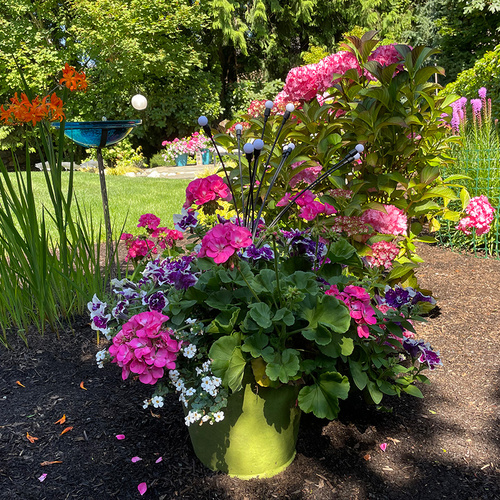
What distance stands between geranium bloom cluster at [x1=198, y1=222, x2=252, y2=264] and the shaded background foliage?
12235 mm

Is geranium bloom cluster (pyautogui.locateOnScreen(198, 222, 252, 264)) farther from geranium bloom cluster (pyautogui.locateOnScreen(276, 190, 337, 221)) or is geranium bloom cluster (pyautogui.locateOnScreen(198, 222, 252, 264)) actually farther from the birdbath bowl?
the birdbath bowl

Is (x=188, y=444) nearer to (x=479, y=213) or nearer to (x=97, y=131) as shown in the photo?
(x=97, y=131)

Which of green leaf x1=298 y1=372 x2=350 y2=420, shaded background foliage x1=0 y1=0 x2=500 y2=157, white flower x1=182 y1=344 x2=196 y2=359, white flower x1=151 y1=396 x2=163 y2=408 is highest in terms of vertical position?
shaded background foliage x1=0 y1=0 x2=500 y2=157

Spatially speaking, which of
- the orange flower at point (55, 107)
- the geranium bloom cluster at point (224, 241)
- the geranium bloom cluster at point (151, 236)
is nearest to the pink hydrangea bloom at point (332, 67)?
the geranium bloom cluster at point (151, 236)

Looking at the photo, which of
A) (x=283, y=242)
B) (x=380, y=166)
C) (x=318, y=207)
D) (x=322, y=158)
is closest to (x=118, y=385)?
(x=283, y=242)

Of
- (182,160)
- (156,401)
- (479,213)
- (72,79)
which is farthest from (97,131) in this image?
(182,160)

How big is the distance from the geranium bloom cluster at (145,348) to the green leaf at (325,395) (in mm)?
382

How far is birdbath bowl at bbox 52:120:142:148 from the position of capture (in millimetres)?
2234

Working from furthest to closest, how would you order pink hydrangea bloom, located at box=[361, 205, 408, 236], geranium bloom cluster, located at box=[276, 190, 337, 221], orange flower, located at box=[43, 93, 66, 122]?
1. pink hydrangea bloom, located at box=[361, 205, 408, 236]
2. orange flower, located at box=[43, 93, 66, 122]
3. geranium bloom cluster, located at box=[276, 190, 337, 221]

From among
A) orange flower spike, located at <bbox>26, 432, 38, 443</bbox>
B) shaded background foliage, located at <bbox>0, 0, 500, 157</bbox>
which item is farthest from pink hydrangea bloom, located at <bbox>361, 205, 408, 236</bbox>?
shaded background foliage, located at <bbox>0, 0, 500, 157</bbox>

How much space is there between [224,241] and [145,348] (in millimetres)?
333

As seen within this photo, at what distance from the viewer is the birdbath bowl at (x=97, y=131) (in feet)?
7.33

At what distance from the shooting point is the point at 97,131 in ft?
7.55

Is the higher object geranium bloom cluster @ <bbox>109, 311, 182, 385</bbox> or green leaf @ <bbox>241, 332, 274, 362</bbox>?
geranium bloom cluster @ <bbox>109, 311, 182, 385</bbox>
